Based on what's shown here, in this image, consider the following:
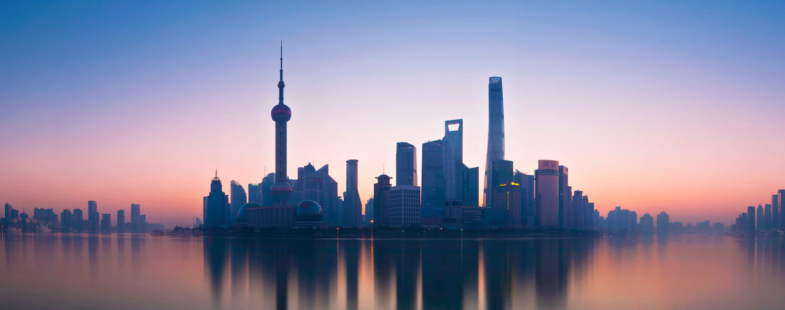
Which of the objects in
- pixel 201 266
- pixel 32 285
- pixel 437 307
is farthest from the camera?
pixel 201 266

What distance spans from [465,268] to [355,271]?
15347mm

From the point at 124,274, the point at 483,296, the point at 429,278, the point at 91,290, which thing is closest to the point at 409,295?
the point at 483,296

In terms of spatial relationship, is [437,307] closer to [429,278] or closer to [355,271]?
[429,278]

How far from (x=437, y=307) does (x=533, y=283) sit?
20634mm

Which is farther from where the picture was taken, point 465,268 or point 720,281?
point 465,268

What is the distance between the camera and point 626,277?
67.3 metres

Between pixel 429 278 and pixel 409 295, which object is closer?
pixel 409 295

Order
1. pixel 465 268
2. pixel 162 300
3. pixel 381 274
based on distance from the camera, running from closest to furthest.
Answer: pixel 162 300 → pixel 381 274 → pixel 465 268

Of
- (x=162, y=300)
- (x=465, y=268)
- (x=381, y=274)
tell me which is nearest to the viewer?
(x=162, y=300)

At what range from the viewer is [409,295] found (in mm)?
46719

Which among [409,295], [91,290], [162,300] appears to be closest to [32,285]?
[91,290]

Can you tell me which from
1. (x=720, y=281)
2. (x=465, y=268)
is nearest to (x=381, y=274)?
(x=465, y=268)

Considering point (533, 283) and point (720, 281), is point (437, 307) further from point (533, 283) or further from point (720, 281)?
point (720, 281)

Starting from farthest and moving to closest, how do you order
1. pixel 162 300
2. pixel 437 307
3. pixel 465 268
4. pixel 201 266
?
pixel 201 266 → pixel 465 268 → pixel 162 300 → pixel 437 307
